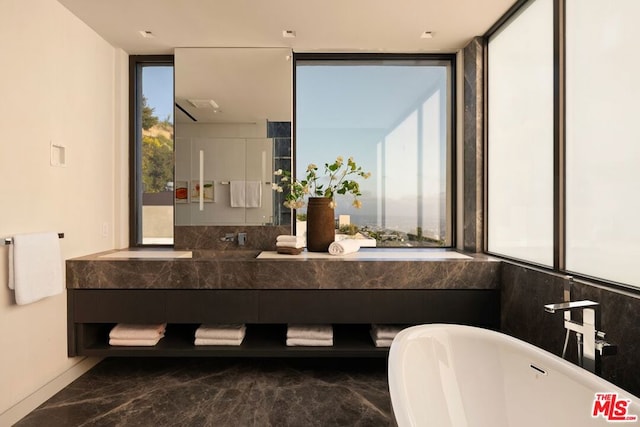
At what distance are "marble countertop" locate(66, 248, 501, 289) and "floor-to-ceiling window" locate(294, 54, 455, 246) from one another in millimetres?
700

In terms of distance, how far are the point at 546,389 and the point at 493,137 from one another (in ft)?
5.88

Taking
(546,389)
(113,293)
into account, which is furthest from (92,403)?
(546,389)

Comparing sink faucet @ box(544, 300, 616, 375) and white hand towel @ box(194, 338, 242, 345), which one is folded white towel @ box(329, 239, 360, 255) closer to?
white hand towel @ box(194, 338, 242, 345)

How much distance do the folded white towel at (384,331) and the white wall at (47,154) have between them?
202cm

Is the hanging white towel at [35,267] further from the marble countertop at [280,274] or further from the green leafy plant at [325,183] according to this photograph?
the green leafy plant at [325,183]

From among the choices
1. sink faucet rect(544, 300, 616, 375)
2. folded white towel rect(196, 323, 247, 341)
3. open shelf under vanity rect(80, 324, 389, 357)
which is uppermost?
sink faucet rect(544, 300, 616, 375)

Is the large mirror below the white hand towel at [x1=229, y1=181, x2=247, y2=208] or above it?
above

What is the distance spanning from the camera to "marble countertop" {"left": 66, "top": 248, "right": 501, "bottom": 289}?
240 centimetres

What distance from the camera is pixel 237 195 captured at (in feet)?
9.75

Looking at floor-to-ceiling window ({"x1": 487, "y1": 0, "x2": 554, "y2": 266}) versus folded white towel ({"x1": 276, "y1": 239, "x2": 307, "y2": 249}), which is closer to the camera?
floor-to-ceiling window ({"x1": 487, "y1": 0, "x2": 554, "y2": 266})

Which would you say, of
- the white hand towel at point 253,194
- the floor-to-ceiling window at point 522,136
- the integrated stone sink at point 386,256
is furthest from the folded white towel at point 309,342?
the floor-to-ceiling window at point 522,136

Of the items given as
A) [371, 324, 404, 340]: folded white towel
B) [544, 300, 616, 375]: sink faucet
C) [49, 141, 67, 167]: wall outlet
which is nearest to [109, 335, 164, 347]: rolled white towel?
[49, 141, 67, 167]: wall outlet

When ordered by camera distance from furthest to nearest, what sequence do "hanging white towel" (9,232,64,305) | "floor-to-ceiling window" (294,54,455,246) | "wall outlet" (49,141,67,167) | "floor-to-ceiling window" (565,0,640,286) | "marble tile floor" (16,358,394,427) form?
"floor-to-ceiling window" (294,54,455,246) < "wall outlet" (49,141,67,167) < "marble tile floor" (16,358,394,427) < "hanging white towel" (9,232,64,305) < "floor-to-ceiling window" (565,0,640,286)

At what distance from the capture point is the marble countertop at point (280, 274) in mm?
2398
